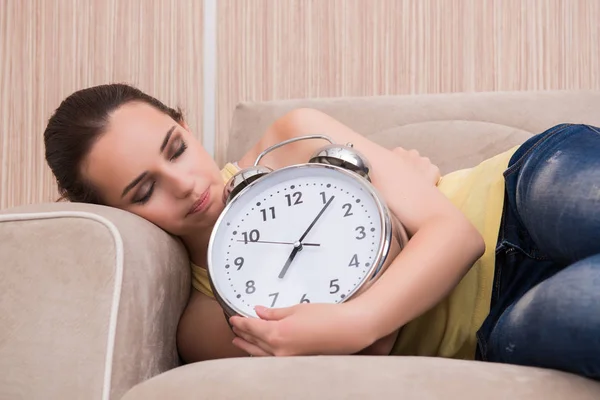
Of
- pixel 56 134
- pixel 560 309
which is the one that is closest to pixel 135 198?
pixel 56 134

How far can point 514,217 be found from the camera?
118 cm

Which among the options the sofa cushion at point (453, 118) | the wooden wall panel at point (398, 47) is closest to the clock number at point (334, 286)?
the sofa cushion at point (453, 118)

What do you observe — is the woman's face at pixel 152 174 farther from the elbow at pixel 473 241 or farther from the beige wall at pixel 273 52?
the beige wall at pixel 273 52

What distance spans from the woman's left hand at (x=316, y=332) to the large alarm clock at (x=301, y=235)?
0.07 metres

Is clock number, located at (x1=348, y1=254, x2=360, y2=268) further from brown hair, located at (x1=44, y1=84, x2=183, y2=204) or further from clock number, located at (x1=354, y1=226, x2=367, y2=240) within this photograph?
brown hair, located at (x1=44, y1=84, x2=183, y2=204)

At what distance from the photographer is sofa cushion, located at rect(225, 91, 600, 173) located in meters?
1.63

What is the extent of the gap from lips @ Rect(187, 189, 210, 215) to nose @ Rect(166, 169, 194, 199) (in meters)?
0.02

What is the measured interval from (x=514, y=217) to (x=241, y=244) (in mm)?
429

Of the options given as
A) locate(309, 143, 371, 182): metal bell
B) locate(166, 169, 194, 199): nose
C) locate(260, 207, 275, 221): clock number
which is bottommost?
locate(260, 207, 275, 221): clock number

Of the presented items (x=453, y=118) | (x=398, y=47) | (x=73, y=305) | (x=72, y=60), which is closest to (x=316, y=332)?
(x=73, y=305)

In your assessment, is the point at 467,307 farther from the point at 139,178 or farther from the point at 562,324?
the point at 139,178

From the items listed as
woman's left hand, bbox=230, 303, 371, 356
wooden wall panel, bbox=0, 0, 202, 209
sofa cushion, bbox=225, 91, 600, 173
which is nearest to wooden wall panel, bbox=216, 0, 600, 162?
wooden wall panel, bbox=0, 0, 202, 209

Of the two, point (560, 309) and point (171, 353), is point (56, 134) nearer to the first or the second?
point (171, 353)

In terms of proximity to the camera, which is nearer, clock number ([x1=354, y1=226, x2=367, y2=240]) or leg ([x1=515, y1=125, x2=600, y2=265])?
leg ([x1=515, y1=125, x2=600, y2=265])
